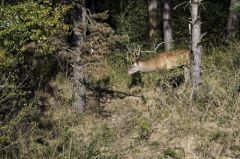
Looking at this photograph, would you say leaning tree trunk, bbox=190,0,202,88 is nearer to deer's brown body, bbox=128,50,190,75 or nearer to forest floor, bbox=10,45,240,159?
forest floor, bbox=10,45,240,159

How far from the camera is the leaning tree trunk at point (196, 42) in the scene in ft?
39.1

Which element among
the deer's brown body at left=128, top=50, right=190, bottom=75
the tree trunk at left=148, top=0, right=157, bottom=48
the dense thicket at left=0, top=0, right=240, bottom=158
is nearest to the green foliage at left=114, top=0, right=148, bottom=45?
the dense thicket at left=0, top=0, right=240, bottom=158

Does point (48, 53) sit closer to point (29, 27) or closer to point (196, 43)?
point (29, 27)

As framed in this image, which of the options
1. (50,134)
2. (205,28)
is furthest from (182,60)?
(205,28)

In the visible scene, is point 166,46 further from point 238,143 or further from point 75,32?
point 238,143

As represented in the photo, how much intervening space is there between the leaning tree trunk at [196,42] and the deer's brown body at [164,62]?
78 centimetres

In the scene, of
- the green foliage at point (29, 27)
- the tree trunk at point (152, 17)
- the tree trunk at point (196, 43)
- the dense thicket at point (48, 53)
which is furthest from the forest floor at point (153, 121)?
the tree trunk at point (152, 17)

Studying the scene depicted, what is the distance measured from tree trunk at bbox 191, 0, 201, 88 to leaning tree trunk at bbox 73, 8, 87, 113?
2701 mm

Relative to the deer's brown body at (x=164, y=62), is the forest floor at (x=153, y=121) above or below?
below

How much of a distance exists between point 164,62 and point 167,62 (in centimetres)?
9

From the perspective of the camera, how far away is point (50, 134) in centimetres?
1186

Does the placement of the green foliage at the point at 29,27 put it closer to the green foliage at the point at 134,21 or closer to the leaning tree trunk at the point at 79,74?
the leaning tree trunk at the point at 79,74

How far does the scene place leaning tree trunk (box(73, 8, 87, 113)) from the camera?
1335cm

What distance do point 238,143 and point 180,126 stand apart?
137 cm
